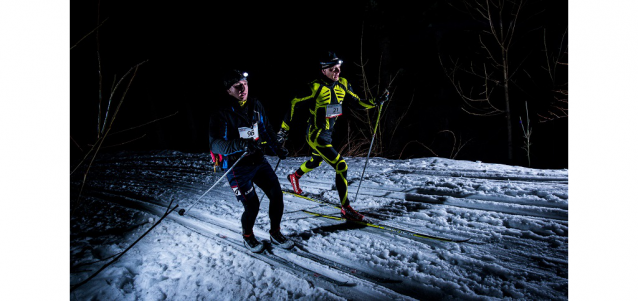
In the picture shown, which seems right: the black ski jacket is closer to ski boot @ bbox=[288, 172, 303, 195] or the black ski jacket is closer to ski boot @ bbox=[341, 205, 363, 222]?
ski boot @ bbox=[341, 205, 363, 222]

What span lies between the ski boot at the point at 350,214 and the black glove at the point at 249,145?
5.83 feet

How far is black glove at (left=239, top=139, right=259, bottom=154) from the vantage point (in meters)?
3.14

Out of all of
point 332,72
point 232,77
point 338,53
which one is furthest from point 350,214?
point 338,53

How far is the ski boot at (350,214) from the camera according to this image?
430cm

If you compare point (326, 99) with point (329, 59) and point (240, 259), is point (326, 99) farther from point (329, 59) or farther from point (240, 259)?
point (240, 259)

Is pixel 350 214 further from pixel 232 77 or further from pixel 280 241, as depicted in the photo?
pixel 232 77

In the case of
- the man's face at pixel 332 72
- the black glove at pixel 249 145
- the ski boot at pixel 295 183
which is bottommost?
the ski boot at pixel 295 183

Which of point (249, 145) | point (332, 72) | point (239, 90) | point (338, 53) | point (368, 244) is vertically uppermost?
point (338, 53)

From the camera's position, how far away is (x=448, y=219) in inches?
160

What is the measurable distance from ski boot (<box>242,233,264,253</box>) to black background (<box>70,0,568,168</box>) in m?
8.30

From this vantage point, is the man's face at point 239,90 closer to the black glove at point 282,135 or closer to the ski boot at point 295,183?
the black glove at point 282,135

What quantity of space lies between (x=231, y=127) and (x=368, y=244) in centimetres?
204


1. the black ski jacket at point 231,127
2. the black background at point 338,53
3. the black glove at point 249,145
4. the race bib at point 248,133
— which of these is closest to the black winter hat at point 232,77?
the black ski jacket at point 231,127

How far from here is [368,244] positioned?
3.57 metres
